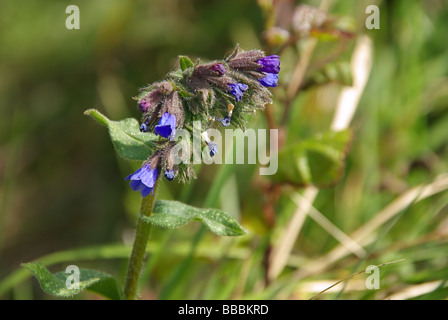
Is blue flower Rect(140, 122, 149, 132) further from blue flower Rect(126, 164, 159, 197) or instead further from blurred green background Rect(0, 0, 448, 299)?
blurred green background Rect(0, 0, 448, 299)

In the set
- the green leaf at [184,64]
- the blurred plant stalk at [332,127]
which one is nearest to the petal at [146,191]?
the green leaf at [184,64]

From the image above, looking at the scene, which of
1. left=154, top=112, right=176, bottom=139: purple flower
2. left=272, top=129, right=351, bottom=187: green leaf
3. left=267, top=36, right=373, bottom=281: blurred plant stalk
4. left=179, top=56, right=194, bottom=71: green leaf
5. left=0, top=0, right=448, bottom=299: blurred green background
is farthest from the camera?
left=0, top=0, right=448, bottom=299: blurred green background

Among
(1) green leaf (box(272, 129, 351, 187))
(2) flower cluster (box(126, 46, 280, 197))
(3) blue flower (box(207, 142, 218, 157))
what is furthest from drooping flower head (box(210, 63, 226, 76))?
(1) green leaf (box(272, 129, 351, 187))

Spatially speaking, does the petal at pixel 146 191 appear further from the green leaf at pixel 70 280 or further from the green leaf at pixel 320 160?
the green leaf at pixel 320 160

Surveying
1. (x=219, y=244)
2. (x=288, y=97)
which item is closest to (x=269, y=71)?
(x=288, y=97)

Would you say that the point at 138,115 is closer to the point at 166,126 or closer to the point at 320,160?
the point at 320,160

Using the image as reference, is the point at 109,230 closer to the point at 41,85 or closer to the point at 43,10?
the point at 41,85

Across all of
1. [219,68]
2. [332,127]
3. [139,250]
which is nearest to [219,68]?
[219,68]
